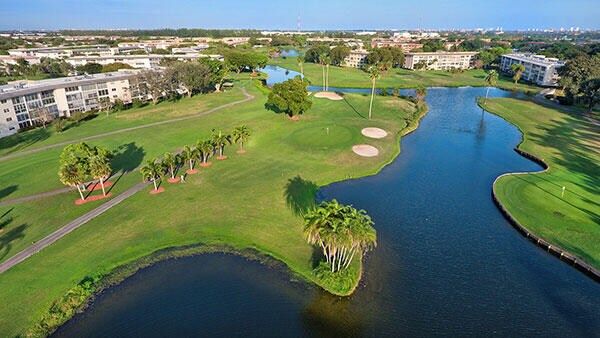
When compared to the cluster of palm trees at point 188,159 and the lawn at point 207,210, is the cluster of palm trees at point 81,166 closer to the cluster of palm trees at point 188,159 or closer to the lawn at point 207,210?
the lawn at point 207,210

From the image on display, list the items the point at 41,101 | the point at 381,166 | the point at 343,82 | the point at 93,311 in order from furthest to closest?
the point at 343,82, the point at 41,101, the point at 381,166, the point at 93,311

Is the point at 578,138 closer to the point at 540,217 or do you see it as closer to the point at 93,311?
the point at 540,217

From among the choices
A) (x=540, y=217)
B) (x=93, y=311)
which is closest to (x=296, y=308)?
(x=93, y=311)

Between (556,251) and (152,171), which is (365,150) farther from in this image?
(152,171)

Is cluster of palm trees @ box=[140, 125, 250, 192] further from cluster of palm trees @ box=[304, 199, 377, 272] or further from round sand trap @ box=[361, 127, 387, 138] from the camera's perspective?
round sand trap @ box=[361, 127, 387, 138]

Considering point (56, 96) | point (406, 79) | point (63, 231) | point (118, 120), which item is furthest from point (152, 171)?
point (406, 79)

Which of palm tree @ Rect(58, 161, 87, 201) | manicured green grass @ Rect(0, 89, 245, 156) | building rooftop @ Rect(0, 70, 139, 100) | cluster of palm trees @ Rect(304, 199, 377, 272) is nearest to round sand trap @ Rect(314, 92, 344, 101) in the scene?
manicured green grass @ Rect(0, 89, 245, 156)

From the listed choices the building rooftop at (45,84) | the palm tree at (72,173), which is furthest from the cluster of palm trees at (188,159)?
the building rooftop at (45,84)
